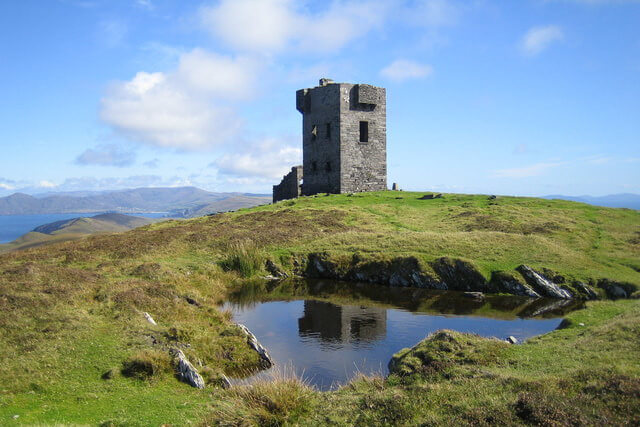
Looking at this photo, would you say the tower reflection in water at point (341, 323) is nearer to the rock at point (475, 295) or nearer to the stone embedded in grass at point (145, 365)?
the rock at point (475, 295)

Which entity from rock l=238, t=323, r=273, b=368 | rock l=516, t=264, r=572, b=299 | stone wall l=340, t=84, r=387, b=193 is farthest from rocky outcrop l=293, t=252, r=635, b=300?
stone wall l=340, t=84, r=387, b=193

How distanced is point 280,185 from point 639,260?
40221 mm

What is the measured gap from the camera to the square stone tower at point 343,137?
47.4 meters

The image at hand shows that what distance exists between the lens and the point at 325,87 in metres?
48.0

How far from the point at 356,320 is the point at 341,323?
69 cm

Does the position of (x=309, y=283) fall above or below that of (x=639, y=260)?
below

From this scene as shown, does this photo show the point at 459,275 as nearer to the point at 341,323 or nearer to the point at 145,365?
the point at 341,323

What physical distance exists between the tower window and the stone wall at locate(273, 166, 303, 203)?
841cm

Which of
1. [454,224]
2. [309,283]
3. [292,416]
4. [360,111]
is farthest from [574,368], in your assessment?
[360,111]

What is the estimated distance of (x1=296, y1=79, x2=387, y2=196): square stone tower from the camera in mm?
47406

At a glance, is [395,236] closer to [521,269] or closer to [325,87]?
[521,269]

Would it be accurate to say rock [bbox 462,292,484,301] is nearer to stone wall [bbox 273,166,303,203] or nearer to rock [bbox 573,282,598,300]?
rock [bbox 573,282,598,300]

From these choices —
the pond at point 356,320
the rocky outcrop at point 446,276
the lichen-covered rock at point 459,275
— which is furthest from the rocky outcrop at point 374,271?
the pond at point 356,320

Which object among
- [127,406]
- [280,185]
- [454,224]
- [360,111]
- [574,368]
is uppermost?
[360,111]
